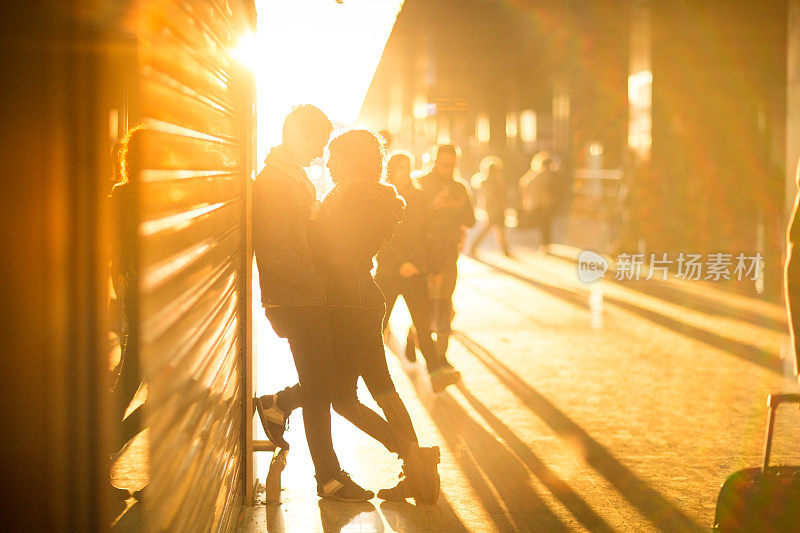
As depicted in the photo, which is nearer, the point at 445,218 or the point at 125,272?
the point at 125,272

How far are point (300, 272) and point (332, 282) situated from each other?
0.67 feet

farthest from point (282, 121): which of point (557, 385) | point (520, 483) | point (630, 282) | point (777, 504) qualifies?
point (630, 282)

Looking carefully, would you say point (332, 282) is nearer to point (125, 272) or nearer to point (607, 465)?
point (607, 465)

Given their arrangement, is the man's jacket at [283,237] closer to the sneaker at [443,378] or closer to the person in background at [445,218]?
the sneaker at [443,378]

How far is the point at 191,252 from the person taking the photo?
3.05m

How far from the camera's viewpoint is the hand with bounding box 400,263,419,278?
26.0 ft

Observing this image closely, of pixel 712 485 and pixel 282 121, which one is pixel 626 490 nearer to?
pixel 712 485

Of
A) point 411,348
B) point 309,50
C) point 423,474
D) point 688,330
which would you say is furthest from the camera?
point 309,50

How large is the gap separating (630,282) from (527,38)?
1057cm

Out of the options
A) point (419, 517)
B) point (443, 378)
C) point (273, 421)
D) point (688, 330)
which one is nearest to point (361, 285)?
point (273, 421)

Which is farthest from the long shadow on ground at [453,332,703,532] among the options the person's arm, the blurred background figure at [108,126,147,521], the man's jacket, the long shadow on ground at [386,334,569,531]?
the blurred background figure at [108,126,147,521]

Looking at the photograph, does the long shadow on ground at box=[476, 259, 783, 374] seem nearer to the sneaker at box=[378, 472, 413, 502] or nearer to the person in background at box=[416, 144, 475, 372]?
the person in background at box=[416, 144, 475, 372]

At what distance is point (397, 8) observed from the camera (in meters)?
9.85

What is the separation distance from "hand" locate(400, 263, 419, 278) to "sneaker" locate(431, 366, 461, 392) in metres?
0.73
